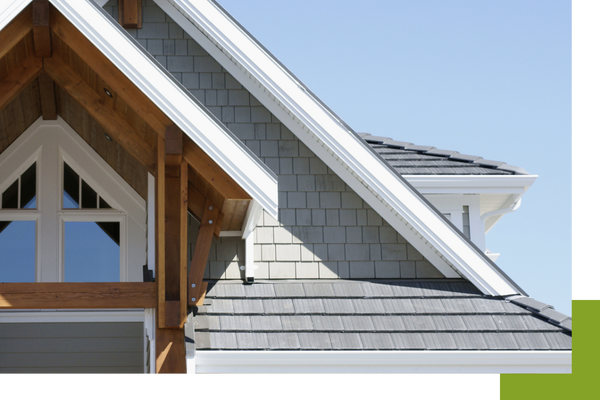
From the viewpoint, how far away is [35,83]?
6996mm

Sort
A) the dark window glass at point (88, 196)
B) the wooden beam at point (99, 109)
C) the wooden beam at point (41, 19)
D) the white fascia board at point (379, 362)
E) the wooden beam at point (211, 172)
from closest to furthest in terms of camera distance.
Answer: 1. the wooden beam at point (211, 172)
2. the wooden beam at point (41, 19)
3. the white fascia board at point (379, 362)
4. the wooden beam at point (99, 109)
5. the dark window glass at point (88, 196)

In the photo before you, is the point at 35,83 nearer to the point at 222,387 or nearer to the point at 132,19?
the point at 132,19

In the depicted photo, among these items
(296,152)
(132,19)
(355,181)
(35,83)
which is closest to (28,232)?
(35,83)

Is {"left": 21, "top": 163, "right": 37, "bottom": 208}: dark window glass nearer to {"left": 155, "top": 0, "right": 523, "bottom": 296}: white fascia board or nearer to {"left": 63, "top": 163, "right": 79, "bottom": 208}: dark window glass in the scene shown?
{"left": 63, "top": 163, "right": 79, "bottom": 208}: dark window glass

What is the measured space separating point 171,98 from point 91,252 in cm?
282

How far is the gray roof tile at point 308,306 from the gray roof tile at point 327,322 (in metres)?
0.07

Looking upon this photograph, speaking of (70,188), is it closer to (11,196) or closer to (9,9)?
(11,196)

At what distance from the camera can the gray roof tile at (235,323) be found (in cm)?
615

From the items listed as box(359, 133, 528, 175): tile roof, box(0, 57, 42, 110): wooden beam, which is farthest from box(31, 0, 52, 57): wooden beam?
box(359, 133, 528, 175): tile roof

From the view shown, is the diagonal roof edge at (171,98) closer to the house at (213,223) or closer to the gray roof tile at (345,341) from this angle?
the house at (213,223)

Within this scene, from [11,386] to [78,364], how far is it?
4611 mm

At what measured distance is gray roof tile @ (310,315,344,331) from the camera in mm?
6207

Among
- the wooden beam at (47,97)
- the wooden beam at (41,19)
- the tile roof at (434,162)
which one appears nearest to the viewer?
the wooden beam at (41,19)

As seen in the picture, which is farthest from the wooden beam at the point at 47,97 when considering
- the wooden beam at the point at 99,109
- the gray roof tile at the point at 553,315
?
the gray roof tile at the point at 553,315
